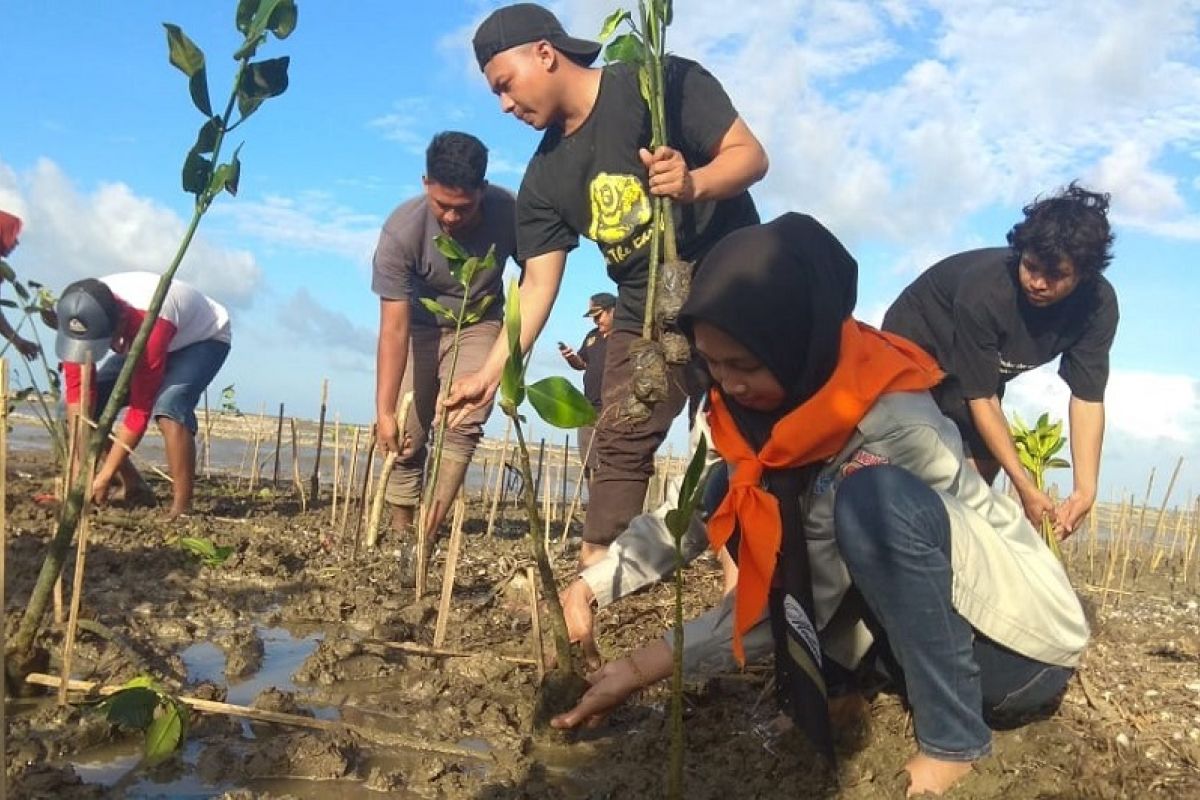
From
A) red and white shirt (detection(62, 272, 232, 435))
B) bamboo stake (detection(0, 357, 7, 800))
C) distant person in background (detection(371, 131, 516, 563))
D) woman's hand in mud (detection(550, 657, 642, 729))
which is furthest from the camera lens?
red and white shirt (detection(62, 272, 232, 435))

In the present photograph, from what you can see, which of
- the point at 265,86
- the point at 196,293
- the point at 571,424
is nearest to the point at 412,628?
the point at 571,424

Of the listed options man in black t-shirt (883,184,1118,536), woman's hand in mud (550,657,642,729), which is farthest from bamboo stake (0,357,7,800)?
man in black t-shirt (883,184,1118,536)

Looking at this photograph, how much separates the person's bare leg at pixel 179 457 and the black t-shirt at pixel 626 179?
2.83 meters

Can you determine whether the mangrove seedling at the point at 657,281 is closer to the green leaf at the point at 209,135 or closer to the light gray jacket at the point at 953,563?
the light gray jacket at the point at 953,563

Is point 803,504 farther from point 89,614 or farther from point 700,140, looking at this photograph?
point 89,614

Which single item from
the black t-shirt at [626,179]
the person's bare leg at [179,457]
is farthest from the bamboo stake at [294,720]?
the person's bare leg at [179,457]

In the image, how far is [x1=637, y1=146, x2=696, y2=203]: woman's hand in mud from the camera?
98.5 inches

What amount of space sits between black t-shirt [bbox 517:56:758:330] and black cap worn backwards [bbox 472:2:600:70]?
18 centimetres

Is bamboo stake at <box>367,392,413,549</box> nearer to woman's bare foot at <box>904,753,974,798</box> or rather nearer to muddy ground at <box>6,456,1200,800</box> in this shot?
muddy ground at <box>6,456,1200,800</box>

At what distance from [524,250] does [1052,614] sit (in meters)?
2.00

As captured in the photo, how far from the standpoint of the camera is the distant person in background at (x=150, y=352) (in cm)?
469

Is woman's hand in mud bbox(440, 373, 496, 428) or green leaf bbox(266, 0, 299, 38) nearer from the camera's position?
green leaf bbox(266, 0, 299, 38)

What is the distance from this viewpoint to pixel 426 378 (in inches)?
198

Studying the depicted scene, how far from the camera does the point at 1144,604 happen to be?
6.02 meters
